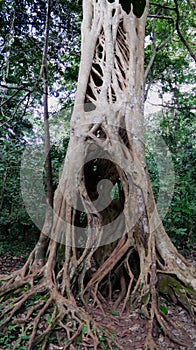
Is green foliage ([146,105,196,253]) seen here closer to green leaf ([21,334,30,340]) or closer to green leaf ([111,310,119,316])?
green leaf ([111,310,119,316])

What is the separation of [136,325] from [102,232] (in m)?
0.98

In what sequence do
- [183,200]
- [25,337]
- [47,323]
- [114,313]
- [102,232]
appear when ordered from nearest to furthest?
[25,337]
[47,323]
[114,313]
[102,232]
[183,200]

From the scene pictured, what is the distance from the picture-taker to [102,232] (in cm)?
325

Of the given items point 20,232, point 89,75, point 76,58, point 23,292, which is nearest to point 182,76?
point 76,58

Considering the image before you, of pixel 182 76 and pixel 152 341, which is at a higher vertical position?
pixel 182 76

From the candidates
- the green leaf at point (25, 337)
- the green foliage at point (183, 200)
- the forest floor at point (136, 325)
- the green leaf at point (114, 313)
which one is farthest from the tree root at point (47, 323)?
the green foliage at point (183, 200)

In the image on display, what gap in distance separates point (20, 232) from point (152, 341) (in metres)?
3.31

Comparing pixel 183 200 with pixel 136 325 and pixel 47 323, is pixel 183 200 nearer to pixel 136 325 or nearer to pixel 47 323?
pixel 136 325

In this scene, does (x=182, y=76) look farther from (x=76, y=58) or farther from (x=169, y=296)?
(x=169, y=296)

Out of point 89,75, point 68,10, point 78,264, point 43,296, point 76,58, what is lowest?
point 43,296

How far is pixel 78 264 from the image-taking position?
9.45 feet

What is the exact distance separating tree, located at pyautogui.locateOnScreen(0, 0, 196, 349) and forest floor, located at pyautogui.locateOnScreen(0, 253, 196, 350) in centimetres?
7

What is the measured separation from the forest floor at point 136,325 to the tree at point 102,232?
7 centimetres

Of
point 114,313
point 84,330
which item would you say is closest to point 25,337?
point 84,330
